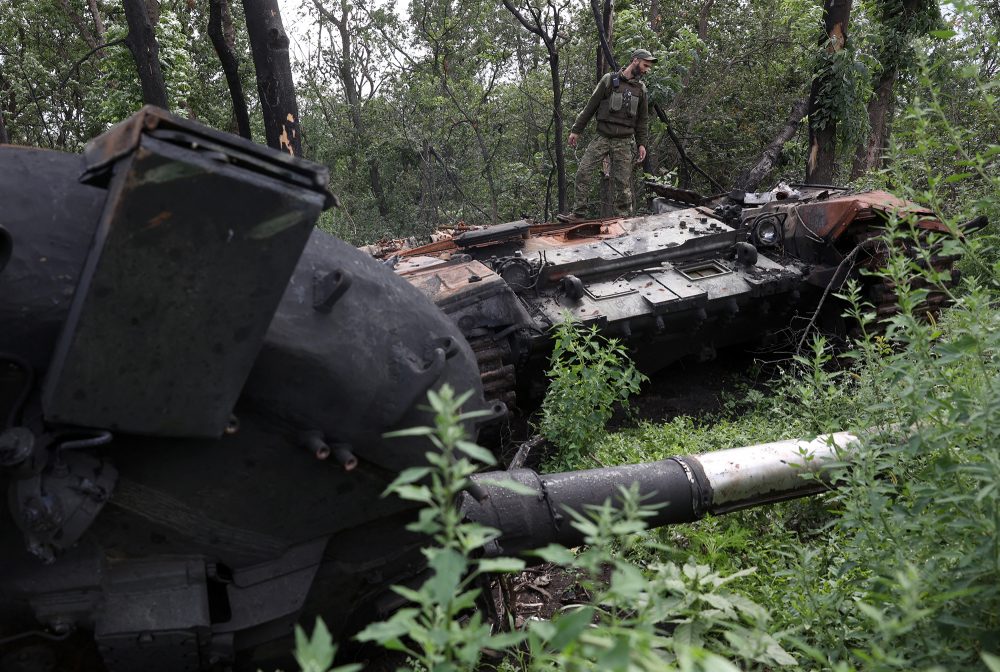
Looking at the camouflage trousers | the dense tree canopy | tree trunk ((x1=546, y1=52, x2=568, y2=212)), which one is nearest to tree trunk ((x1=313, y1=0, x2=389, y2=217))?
the dense tree canopy

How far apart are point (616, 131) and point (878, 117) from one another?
5.08 metres

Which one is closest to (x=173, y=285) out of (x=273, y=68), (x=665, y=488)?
(x=665, y=488)

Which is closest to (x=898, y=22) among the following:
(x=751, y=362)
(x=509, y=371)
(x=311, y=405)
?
(x=751, y=362)

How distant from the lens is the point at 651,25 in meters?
16.5

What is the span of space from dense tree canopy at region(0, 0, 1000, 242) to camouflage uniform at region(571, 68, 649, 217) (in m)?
1.34

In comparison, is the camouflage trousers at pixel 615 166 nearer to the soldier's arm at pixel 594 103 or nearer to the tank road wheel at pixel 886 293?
the soldier's arm at pixel 594 103

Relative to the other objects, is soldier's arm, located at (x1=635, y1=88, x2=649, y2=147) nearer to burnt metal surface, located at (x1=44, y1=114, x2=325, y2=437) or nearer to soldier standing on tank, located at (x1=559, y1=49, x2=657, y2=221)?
soldier standing on tank, located at (x1=559, y1=49, x2=657, y2=221)

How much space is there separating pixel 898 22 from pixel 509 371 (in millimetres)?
9364

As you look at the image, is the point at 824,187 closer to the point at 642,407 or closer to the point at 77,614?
the point at 642,407

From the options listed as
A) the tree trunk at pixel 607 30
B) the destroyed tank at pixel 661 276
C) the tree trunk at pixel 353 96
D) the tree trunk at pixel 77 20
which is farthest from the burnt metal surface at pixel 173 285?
the tree trunk at pixel 77 20

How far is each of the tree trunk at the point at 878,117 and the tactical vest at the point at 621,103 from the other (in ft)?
13.4

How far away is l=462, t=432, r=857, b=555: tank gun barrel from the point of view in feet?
11.9

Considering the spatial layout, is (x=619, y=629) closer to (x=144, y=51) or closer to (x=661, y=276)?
(x=661, y=276)

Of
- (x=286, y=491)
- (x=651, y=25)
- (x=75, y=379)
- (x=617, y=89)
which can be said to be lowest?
(x=286, y=491)
